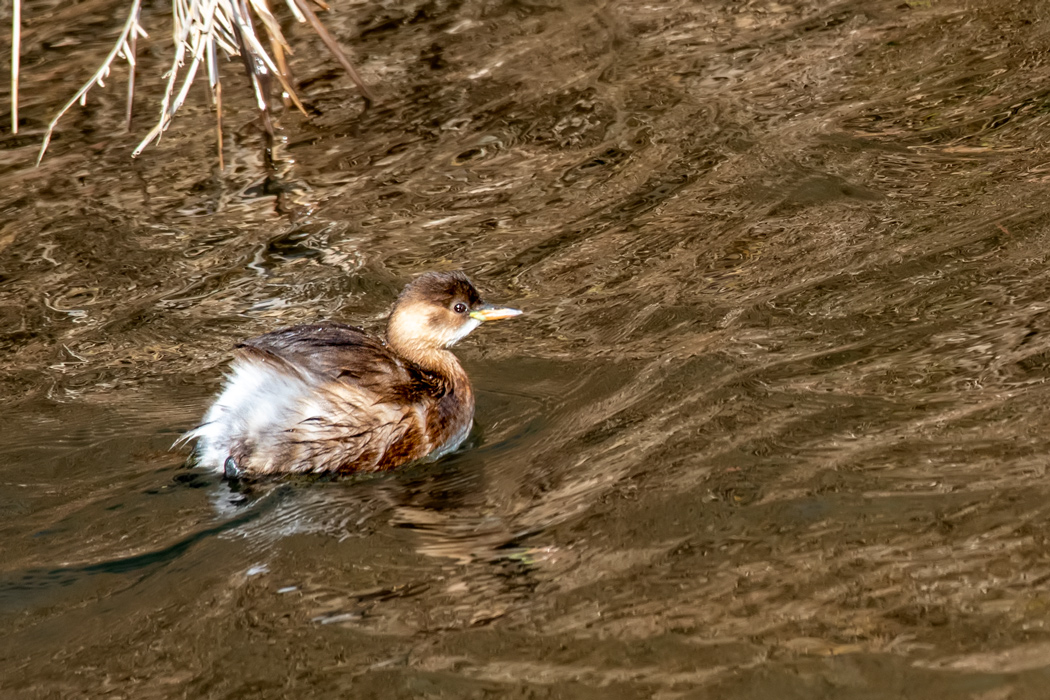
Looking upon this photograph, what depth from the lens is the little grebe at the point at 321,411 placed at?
495 centimetres

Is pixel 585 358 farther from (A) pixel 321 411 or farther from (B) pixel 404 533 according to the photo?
(B) pixel 404 533

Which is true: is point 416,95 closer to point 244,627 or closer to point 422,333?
point 422,333

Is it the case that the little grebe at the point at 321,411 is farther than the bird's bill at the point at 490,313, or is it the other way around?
the bird's bill at the point at 490,313

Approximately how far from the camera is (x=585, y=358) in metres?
5.54

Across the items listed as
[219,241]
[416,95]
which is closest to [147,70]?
[416,95]

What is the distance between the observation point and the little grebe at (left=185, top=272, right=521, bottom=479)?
16.3 feet

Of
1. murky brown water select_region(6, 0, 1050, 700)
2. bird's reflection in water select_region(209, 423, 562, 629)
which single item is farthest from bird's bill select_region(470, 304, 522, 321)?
bird's reflection in water select_region(209, 423, 562, 629)

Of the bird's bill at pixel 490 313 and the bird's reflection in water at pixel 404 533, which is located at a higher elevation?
the bird's bill at pixel 490 313

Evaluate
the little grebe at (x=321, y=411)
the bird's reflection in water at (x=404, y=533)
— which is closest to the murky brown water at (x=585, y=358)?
the bird's reflection in water at (x=404, y=533)

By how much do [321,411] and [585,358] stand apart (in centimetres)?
120

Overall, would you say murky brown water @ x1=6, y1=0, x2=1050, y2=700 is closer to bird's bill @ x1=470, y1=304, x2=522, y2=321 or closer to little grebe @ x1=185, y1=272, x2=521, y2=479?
little grebe @ x1=185, y1=272, x2=521, y2=479

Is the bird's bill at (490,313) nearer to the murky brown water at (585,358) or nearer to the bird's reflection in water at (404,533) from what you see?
the murky brown water at (585,358)

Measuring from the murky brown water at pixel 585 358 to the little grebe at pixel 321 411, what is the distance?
0.13 meters

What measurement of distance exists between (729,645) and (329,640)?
Answer: 1154 mm
